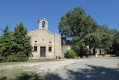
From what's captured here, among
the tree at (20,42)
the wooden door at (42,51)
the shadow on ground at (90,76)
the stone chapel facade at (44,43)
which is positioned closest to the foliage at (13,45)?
the tree at (20,42)

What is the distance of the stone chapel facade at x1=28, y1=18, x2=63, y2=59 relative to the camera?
2158 cm

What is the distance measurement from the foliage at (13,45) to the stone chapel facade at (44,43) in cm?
364

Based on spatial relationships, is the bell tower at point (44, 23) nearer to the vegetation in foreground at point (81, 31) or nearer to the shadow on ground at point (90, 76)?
the vegetation in foreground at point (81, 31)

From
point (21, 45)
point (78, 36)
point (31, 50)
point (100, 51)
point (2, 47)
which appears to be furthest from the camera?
point (100, 51)

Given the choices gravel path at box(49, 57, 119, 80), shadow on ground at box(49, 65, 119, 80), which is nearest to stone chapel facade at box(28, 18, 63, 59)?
gravel path at box(49, 57, 119, 80)

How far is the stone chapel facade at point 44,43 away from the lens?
70.8 ft

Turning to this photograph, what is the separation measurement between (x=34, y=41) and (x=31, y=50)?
213cm

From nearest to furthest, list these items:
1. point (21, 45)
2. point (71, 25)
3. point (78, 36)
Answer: point (21, 45), point (78, 36), point (71, 25)

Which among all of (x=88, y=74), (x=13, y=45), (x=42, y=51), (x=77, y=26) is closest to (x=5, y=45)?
(x=13, y=45)

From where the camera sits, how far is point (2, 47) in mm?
15656

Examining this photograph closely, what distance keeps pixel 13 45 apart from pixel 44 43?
7239mm

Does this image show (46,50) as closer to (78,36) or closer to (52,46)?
(52,46)

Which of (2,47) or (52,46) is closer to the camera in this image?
(2,47)

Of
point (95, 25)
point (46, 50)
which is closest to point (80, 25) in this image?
point (95, 25)
